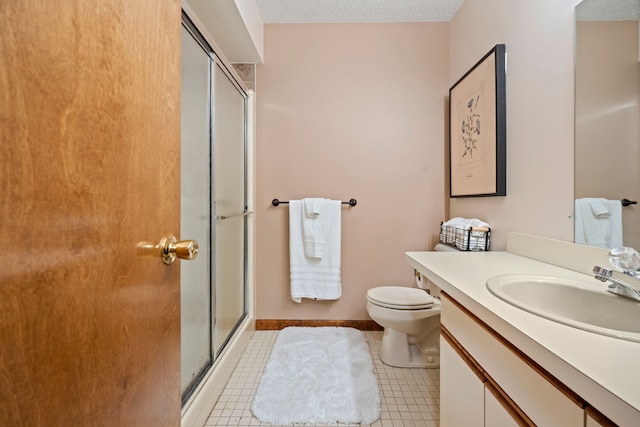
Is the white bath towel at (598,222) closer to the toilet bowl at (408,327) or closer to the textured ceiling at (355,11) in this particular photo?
the toilet bowl at (408,327)

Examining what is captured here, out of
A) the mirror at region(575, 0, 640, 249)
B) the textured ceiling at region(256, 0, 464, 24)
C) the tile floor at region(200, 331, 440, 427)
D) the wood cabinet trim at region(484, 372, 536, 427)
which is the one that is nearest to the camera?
the wood cabinet trim at region(484, 372, 536, 427)

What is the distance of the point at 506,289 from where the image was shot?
0.86 meters

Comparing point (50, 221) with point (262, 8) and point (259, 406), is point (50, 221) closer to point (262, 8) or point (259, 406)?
point (259, 406)

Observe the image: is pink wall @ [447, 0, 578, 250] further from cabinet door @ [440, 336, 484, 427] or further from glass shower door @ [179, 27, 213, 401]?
glass shower door @ [179, 27, 213, 401]

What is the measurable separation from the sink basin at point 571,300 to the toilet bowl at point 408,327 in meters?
0.78

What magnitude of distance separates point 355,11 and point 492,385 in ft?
7.43

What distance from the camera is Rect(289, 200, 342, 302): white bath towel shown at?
6.72 ft

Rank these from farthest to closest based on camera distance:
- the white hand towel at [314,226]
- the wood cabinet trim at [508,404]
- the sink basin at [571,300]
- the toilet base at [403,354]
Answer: the white hand towel at [314,226], the toilet base at [403,354], the sink basin at [571,300], the wood cabinet trim at [508,404]

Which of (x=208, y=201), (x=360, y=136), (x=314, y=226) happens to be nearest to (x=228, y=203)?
(x=208, y=201)

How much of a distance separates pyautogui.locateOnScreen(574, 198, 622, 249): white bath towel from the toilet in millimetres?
788

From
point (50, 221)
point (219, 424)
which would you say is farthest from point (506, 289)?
point (219, 424)

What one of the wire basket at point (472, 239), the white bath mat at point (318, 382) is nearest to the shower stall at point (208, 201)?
the white bath mat at point (318, 382)

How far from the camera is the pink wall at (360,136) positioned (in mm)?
2094

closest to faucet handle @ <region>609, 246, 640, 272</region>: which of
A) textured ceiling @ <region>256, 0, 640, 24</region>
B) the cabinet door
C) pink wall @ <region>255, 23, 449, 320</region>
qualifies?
the cabinet door
